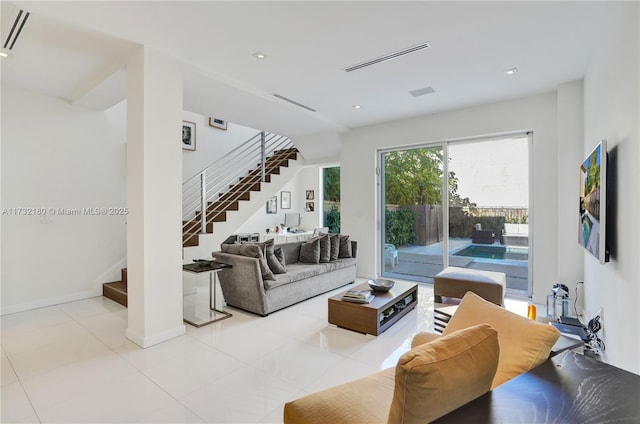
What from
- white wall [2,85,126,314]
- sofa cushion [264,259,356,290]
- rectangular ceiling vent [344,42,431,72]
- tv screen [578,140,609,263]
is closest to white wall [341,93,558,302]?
sofa cushion [264,259,356,290]

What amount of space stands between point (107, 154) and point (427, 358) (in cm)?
552

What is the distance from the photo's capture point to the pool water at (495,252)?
14.7 feet

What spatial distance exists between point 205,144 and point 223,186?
3.28ft

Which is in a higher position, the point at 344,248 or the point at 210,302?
the point at 344,248

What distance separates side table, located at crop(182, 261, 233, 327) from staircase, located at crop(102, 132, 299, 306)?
48.4 inches

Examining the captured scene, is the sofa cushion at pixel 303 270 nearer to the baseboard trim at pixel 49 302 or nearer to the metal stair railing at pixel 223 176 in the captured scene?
the metal stair railing at pixel 223 176

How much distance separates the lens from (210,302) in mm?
4039

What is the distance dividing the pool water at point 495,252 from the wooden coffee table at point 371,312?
5.69 ft

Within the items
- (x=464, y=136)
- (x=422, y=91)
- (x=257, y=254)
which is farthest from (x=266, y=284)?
(x=464, y=136)

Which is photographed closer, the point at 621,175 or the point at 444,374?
the point at 444,374

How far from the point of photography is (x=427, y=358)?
0.86 metres

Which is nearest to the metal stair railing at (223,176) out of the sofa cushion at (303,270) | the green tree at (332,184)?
the green tree at (332,184)

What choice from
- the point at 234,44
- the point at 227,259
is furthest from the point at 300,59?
the point at 227,259

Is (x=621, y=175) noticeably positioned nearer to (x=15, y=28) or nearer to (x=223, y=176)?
(x=15, y=28)
